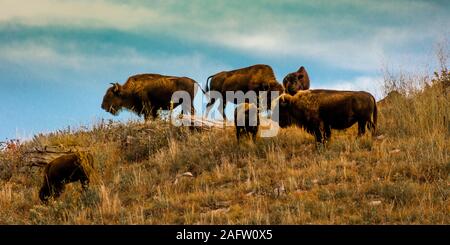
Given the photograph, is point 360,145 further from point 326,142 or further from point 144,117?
point 144,117

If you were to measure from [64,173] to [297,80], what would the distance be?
7784 millimetres

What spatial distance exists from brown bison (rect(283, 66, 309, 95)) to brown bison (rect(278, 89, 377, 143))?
3660mm

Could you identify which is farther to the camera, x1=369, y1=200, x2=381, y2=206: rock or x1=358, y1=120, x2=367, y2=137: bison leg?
x1=358, y1=120, x2=367, y2=137: bison leg

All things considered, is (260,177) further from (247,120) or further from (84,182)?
(84,182)

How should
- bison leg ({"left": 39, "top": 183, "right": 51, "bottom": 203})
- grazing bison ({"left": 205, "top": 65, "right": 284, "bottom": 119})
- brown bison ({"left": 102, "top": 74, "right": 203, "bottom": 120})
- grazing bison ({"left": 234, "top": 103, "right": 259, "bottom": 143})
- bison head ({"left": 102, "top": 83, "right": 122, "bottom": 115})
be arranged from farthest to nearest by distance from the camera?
bison head ({"left": 102, "top": 83, "right": 122, "bottom": 115}), brown bison ({"left": 102, "top": 74, "right": 203, "bottom": 120}), grazing bison ({"left": 205, "top": 65, "right": 284, "bottom": 119}), grazing bison ({"left": 234, "top": 103, "right": 259, "bottom": 143}), bison leg ({"left": 39, "top": 183, "right": 51, "bottom": 203})

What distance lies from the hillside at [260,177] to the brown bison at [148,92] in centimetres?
228

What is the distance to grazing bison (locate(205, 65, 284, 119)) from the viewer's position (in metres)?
17.5

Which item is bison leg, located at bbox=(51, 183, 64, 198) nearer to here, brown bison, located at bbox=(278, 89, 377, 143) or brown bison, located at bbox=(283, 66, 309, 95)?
brown bison, located at bbox=(278, 89, 377, 143)

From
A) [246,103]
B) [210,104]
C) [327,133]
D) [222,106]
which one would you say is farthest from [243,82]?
[327,133]

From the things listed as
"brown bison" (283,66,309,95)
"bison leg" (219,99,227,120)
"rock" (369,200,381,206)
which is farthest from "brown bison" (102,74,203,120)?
"rock" (369,200,381,206)

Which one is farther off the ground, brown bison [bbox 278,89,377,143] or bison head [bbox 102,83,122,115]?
bison head [bbox 102,83,122,115]
